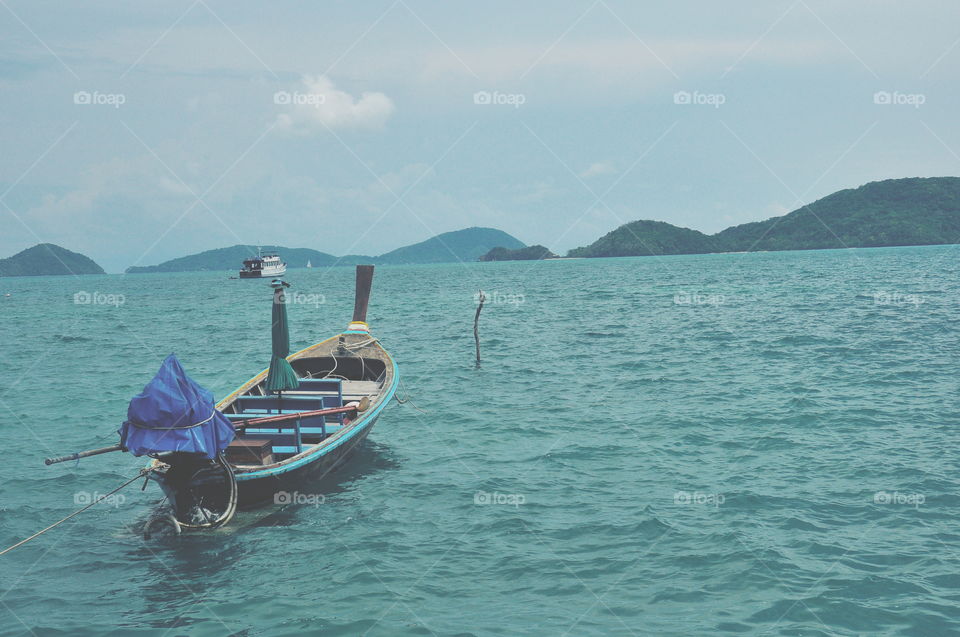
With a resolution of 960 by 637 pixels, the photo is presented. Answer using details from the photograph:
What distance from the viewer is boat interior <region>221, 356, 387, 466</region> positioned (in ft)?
48.3

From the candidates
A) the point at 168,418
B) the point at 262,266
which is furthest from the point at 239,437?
the point at 262,266

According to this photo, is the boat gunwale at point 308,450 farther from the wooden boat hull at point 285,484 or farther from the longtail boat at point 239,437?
the wooden boat hull at point 285,484

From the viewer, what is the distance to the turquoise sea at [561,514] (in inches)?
416

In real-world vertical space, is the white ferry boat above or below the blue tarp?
above

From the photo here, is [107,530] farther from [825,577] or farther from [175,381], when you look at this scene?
[825,577]

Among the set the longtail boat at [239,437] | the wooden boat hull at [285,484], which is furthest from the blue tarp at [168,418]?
the wooden boat hull at [285,484]

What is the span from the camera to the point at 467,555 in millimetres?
12523

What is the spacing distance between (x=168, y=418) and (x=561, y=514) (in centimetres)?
754

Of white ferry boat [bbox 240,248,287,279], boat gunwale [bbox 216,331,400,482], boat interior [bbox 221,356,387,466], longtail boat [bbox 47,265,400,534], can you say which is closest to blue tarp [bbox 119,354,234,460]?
longtail boat [bbox 47,265,400,534]

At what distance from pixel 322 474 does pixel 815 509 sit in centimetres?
1037

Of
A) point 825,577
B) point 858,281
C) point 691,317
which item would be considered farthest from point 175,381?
point 858,281

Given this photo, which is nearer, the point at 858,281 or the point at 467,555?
the point at 467,555

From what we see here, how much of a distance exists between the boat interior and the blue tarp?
175 cm

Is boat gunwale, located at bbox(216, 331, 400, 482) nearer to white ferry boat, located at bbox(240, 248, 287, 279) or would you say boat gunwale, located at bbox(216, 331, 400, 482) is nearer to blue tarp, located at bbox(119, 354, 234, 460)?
blue tarp, located at bbox(119, 354, 234, 460)
